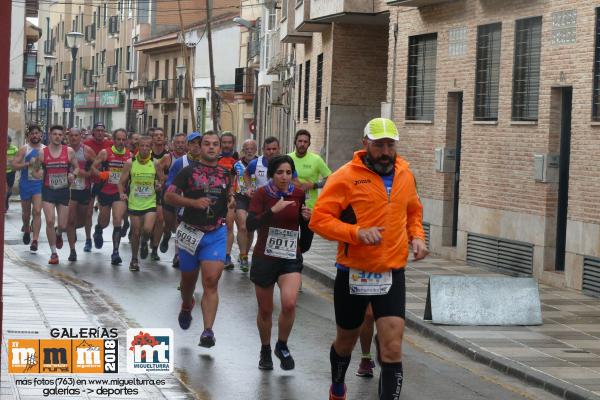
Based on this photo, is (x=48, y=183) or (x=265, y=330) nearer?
(x=265, y=330)

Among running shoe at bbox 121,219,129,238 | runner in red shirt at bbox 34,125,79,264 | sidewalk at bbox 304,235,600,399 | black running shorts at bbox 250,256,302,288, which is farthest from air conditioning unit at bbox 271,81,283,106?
black running shorts at bbox 250,256,302,288

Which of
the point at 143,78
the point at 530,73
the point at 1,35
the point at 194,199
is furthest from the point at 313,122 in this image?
the point at 143,78

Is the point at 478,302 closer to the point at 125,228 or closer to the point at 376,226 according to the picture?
the point at 376,226

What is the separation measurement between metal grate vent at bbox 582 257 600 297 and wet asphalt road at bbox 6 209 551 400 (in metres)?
3.36

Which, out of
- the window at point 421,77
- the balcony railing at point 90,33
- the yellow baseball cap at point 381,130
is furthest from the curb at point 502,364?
the balcony railing at point 90,33

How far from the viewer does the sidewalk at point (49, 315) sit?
8484 millimetres

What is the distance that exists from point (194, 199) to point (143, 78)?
65.4 meters

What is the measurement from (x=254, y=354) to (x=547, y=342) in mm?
3053

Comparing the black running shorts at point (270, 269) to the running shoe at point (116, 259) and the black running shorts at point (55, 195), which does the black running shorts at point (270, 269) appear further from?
the black running shorts at point (55, 195)

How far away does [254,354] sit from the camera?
36.2 feet

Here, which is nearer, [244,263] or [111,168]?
[244,263]

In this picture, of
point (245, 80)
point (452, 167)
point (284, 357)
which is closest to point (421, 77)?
point (452, 167)

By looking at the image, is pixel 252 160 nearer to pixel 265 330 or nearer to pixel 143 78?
pixel 265 330

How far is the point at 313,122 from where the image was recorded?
34.3m
